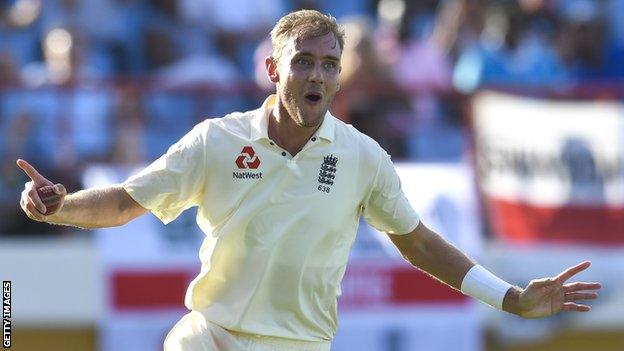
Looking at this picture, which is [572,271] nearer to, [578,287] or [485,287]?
[578,287]

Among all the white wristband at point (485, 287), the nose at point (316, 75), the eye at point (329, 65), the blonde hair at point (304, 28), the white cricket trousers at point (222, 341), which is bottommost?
the white cricket trousers at point (222, 341)

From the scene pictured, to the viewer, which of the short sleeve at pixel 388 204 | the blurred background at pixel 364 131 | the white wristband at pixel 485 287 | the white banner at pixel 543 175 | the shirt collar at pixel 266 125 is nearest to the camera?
the shirt collar at pixel 266 125

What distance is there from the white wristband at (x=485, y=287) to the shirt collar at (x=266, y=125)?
907 mm

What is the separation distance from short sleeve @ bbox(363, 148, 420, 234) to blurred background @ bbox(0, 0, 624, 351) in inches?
164

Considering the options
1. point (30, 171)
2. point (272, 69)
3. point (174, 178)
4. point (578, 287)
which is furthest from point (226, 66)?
point (30, 171)

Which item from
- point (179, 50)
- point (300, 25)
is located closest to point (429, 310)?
point (179, 50)

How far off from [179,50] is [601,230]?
379 cm

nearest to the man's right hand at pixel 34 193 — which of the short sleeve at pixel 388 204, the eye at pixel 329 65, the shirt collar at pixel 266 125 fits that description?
the shirt collar at pixel 266 125

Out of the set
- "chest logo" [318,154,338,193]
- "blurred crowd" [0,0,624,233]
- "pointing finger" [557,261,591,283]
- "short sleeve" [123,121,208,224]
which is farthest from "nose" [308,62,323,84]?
"blurred crowd" [0,0,624,233]

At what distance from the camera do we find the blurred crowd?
1054cm

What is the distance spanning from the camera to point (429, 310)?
10.7 m

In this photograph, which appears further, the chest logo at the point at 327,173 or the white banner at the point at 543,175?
the white banner at the point at 543,175

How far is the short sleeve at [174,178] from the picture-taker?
5945 millimetres

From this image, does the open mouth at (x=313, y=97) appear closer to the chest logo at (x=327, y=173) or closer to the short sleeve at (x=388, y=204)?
the chest logo at (x=327, y=173)
